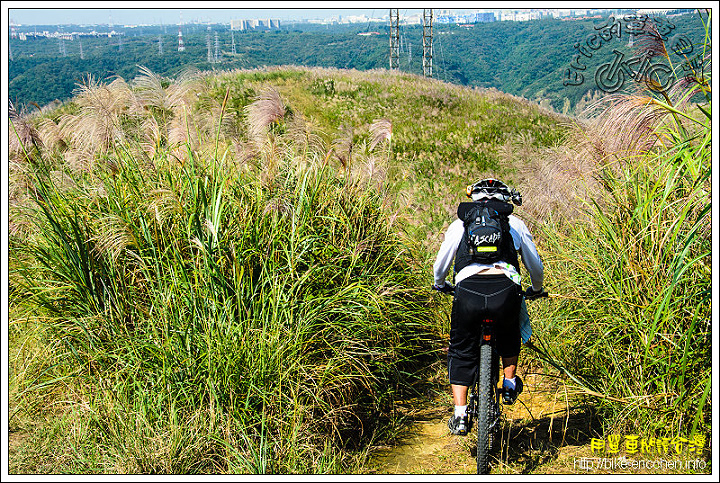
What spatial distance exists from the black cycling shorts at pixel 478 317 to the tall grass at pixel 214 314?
2.70 feet

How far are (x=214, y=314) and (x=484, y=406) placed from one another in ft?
6.75

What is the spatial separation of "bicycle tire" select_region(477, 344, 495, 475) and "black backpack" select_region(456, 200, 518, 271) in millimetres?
609

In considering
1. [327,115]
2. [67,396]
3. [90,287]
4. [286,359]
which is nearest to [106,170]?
[90,287]

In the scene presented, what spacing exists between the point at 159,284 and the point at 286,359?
1.17 metres

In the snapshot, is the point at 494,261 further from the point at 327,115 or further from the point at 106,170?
the point at 327,115

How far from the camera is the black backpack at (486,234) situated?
3.66 meters

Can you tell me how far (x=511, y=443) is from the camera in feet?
14.4

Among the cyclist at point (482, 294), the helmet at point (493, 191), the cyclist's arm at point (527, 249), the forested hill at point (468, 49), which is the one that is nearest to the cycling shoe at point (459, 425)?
the cyclist at point (482, 294)

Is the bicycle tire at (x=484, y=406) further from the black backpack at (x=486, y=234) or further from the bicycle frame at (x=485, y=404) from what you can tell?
the black backpack at (x=486, y=234)

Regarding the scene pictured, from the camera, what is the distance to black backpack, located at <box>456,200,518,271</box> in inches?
144

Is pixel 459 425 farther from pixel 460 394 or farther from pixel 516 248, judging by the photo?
pixel 516 248

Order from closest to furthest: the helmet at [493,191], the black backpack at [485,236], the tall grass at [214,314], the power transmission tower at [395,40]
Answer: the black backpack at [485,236] < the tall grass at [214,314] < the helmet at [493,191] < the power transmission tower at [395,40]

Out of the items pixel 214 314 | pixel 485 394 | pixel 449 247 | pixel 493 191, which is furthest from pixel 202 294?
pixel 493 191

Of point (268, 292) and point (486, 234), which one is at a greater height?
point (486, 234)
